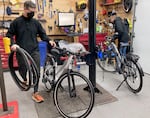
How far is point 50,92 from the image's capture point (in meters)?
3.13

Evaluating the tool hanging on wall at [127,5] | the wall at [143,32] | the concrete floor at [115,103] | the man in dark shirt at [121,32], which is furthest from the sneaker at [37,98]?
the tool hanging on wall at [127,5]

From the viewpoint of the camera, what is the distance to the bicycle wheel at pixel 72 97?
2.24m

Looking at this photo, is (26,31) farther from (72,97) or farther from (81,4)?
(81,4)

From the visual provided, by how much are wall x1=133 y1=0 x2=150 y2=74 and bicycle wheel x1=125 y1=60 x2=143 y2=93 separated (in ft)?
3.65

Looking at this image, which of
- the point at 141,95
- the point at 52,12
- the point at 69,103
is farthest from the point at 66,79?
the point at 52,12

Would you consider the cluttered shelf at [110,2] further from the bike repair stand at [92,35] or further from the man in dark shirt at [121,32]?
the bike repair stand at [92,35]

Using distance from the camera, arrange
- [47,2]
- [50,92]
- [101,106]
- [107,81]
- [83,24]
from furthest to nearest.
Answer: [83,24], [47,2], [107,81], [50,92], [101,106]

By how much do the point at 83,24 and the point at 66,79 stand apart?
11.1 ft

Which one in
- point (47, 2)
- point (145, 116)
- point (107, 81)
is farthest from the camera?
point (47, 2)

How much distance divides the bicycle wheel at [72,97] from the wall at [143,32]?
6.19 ft

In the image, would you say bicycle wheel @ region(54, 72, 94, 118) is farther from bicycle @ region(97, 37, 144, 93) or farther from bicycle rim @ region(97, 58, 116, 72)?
bicycle rim @ region(97, 58, 116, 72)

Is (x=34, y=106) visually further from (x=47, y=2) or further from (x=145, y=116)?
(x=47, y=2)

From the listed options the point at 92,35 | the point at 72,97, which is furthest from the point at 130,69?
the point at 72,97

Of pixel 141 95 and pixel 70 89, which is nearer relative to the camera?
pixel 70 89
